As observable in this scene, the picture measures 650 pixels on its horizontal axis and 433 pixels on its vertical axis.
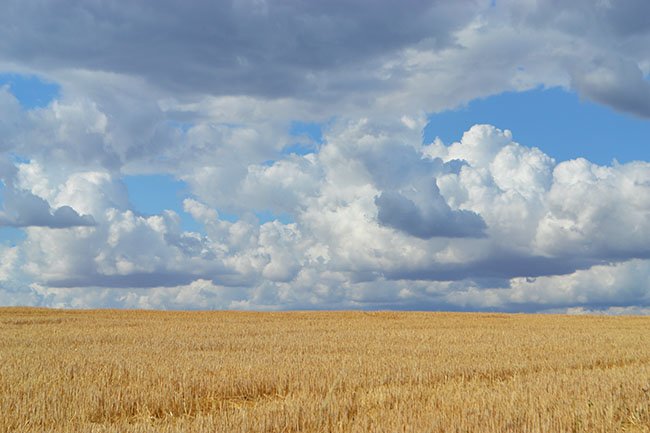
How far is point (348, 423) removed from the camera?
1107cm

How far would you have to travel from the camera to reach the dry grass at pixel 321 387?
36.0ft

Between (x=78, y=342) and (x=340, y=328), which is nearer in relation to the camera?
(x=78, y=342)

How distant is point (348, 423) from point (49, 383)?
7.33 metres

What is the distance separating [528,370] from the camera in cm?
1872

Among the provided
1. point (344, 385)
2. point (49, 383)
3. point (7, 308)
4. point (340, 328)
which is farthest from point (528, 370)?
point (7, 308)

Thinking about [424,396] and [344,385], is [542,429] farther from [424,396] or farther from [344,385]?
[344,385]

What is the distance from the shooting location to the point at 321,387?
14.7 metres

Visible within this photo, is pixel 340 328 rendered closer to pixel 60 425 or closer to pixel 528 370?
pixel 528 370

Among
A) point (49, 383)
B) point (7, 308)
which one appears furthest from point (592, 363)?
point (7, 308)

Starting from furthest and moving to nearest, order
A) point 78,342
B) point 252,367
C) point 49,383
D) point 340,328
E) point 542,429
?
1. point 340,328
2. point 78,342
3. point 252,367
4. point 49,383
5. point 542,429

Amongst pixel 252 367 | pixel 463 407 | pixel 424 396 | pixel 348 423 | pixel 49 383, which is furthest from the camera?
pixel 252 367

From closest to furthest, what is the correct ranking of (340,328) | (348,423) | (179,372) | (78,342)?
1. (348,423)
2. (179,372)
3. (78,342)
4. (340,328)

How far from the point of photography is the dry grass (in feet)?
36.0

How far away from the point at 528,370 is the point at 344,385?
6114 mm
